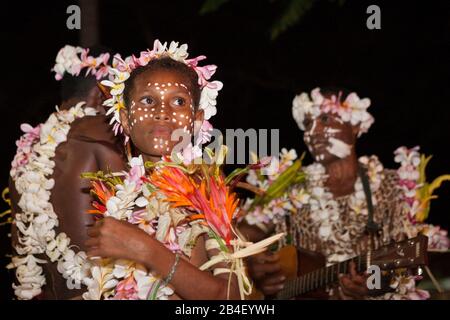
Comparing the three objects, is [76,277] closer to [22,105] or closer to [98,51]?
[98,51]

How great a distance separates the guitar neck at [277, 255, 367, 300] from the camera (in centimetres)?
470

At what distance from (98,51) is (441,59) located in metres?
5.33

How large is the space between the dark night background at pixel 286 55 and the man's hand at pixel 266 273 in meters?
3.47

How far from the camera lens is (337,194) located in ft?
18.0

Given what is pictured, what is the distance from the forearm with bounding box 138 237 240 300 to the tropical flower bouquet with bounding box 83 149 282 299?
76mm

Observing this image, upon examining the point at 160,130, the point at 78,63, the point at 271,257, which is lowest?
the point at 271,257

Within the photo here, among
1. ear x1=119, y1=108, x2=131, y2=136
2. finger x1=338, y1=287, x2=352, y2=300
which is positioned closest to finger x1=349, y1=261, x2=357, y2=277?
finger x1=338, y1=287, x2=352, y2=300

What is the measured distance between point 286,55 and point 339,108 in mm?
4003

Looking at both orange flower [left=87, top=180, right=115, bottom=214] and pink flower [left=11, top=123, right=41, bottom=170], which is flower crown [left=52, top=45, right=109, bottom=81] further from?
orange flower [left=87, top=180, right=115, bottom=214]

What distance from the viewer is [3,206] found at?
8484 mm

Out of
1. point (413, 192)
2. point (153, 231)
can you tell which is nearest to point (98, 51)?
point (153, 231)

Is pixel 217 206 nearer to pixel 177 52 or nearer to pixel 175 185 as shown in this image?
pixel 175 185

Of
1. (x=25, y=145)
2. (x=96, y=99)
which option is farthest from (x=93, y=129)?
(x=96, y=99)

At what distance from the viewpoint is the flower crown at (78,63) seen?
4.30 meters
